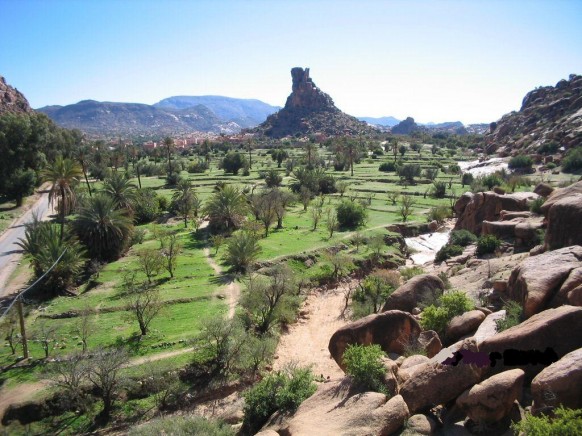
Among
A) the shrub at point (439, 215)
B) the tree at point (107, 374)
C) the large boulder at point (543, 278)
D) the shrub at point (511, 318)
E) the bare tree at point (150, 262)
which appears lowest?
the tree at point (107, 374)

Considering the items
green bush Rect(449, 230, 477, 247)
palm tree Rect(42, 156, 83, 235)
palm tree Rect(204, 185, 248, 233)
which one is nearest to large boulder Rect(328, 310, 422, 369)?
green bush Rect(449, 230, 477, 247)

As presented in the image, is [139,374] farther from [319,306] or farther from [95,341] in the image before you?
[319,306]

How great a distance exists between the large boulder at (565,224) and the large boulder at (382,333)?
9.96 m

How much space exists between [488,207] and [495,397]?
119 feet

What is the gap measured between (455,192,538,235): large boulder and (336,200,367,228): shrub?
11.8 m

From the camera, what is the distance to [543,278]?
17.9 m

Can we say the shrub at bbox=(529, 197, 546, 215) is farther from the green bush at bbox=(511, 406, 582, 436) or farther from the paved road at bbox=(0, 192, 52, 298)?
the paved road at bbox=(0, 192, 52, 298)

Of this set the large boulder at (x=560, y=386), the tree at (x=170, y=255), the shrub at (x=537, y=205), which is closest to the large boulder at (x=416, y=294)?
the large boulder at (x=560, y=386)

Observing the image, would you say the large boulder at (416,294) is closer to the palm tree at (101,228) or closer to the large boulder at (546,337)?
the large boulder at (546,337)

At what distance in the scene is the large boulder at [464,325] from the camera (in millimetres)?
19469

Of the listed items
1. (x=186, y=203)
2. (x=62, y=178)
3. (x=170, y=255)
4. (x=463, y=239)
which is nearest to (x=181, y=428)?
(x=170, y=255)

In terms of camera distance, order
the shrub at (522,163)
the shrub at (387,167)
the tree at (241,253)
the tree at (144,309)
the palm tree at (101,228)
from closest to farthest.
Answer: the tree at (144,309) → the tree at (241,253) → the palm tree at (101,228) → the shrub at (522,163) → the shrub at (387,167)

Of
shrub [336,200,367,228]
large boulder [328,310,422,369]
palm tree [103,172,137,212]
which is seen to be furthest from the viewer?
shrub [336,200,367,228]

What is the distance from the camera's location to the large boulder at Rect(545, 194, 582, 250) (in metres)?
22.4
